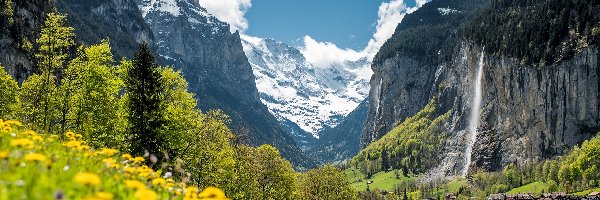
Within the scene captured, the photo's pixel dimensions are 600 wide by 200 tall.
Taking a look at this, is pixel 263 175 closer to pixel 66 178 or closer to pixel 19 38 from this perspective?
pixel 66 178

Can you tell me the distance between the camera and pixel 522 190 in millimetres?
197125

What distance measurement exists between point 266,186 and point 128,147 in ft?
79.8

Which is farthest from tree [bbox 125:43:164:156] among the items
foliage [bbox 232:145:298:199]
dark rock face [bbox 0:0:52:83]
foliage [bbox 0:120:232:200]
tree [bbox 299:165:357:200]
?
dark rock face [bbox 0:0:52:83]

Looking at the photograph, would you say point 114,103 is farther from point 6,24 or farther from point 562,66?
point 562,66

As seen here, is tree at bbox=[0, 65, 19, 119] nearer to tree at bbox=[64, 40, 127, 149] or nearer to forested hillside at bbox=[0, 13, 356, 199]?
forested hillside at bbox=[0, 13, 356, 199]

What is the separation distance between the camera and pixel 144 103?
1604 inches

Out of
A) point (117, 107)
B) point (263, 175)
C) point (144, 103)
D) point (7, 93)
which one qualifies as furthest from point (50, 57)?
point (263, 175)

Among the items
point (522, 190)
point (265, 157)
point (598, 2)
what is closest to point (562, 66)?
point (598, 2)

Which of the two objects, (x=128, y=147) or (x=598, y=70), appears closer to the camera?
(x=128, y=147)

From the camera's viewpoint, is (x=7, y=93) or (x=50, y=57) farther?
(x=7, y=93)

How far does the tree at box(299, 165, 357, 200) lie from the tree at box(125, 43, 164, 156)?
38.7 meters

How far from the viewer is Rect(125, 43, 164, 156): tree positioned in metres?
39.7

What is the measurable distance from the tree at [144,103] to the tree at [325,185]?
3868 centimetres

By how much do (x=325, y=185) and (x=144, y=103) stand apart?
41.1 m
